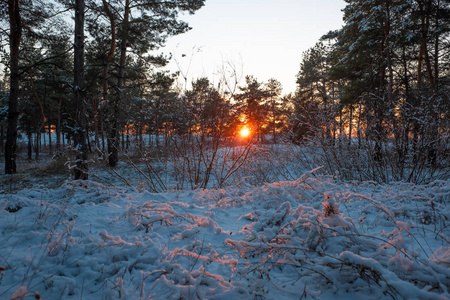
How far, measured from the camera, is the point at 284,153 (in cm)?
634

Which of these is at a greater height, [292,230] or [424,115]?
[424,115]

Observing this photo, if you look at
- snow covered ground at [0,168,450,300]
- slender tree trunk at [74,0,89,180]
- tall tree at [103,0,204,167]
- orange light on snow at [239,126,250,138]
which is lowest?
snow covered ground at [0,168,450,300]

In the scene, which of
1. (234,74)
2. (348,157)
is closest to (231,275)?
(234,74)

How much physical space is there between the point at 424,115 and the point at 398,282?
480 centimetres

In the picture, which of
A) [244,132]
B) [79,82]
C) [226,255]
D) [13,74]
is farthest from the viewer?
[13,74]

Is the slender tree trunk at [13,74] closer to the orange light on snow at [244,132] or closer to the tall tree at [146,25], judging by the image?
the tall tree at [146,25]

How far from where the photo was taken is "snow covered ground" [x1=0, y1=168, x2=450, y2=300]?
1211mm

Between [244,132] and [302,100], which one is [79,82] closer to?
[244,132]

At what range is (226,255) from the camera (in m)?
1.71

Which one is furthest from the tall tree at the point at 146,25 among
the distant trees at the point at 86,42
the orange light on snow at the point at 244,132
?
the orange light on snow at the point at 244,132

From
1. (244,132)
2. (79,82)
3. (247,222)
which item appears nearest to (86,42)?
(79,82)

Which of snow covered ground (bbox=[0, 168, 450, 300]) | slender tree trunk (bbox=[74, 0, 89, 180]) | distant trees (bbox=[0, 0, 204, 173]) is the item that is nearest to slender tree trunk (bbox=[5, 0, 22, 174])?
distant trees (bbox=[0, 0, 204, 173])

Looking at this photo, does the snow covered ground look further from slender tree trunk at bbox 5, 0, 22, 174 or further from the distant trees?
slender tree trunk at bbox 5, 0, 22, 174

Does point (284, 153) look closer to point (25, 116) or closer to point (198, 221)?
point (198, 221)
